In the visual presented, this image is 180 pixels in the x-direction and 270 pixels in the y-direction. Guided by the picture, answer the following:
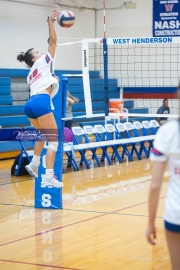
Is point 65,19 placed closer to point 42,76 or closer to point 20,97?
point 42,76

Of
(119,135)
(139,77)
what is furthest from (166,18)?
(119,135)

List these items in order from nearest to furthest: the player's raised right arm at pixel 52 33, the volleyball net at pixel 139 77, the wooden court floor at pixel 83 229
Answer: the wooden court floor at pixel 83 229 < the player's raised right arm at pixel 52 33 < the volleyball net at pixel 139 77

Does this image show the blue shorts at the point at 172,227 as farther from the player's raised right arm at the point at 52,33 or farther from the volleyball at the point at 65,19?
Answer: the volleyball at the point at 65,19

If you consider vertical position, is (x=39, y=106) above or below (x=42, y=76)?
below

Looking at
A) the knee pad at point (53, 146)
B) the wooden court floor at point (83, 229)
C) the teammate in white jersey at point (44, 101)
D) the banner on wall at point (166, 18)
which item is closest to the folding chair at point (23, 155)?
the wooden court floor at point (83, 229)

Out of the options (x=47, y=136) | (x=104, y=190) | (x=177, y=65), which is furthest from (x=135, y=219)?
(x=177, y=65)

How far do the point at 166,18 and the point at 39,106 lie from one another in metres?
11.2

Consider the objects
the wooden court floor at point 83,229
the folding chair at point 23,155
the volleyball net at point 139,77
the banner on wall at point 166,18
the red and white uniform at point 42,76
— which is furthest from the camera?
the volleyball net at point 139,77

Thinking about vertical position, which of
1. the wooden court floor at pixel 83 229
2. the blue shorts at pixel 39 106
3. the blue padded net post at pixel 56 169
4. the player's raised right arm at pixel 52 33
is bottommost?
the wooden court floor at pixel 83 229

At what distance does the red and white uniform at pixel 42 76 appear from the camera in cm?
705

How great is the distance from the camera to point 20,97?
16.1 m

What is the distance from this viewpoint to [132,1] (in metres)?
19.1

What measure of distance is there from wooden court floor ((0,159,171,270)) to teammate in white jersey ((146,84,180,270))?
7.00 ft

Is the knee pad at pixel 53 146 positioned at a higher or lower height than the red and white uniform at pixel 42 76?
lower
